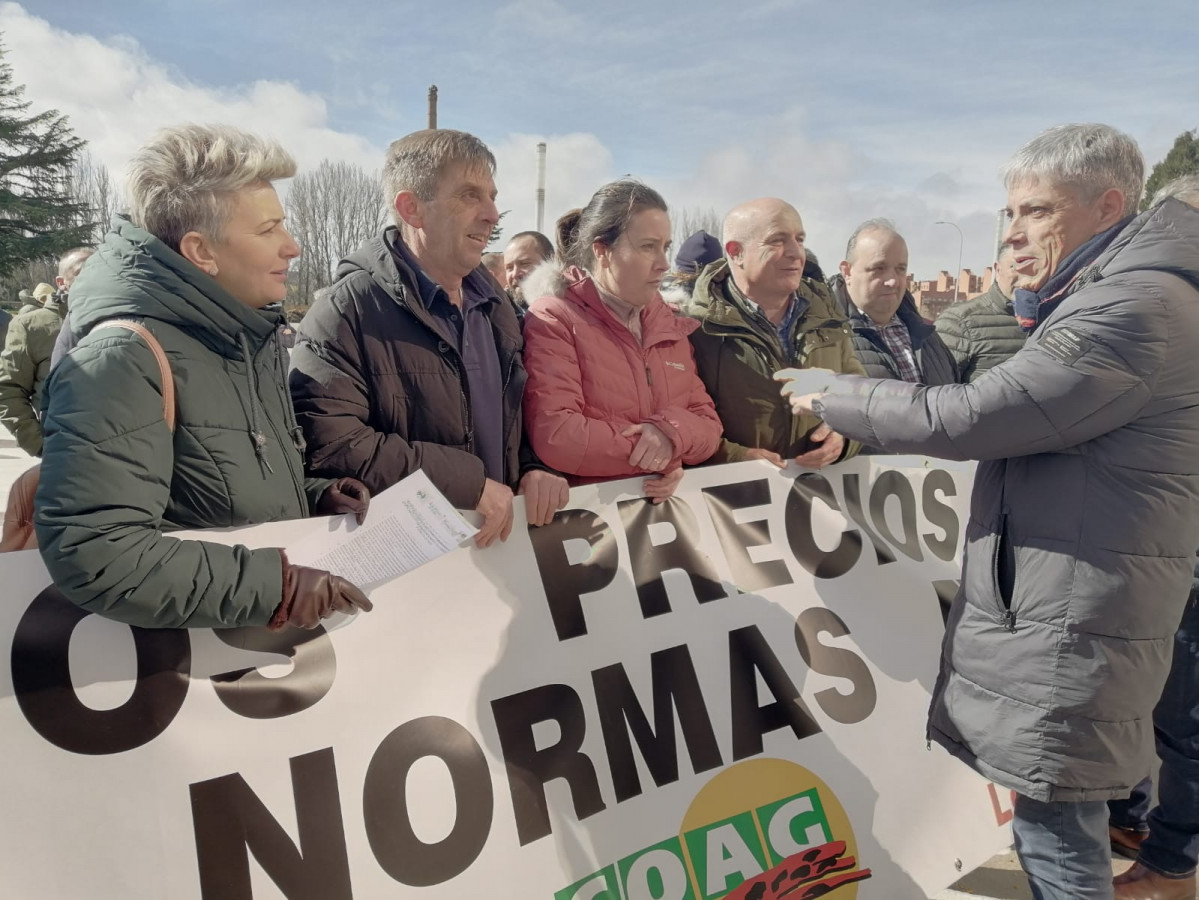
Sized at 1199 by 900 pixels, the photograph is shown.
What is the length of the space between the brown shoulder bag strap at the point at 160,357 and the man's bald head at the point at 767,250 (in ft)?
6.92

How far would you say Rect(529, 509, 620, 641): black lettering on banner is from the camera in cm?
221

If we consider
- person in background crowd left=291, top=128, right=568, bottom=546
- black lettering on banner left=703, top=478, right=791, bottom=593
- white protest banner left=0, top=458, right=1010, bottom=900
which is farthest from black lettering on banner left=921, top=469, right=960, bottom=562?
person in background crowd left=291, top=128, right=568, bottom=546

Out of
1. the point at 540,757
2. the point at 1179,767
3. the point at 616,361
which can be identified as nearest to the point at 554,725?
the point at 540,757

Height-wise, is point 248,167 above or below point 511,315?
above

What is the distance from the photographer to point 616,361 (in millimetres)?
2562

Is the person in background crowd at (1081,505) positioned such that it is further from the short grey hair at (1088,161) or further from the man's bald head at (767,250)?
the man's bald head at (767,250)

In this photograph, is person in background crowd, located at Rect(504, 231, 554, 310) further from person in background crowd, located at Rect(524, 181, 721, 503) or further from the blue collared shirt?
the blue collared shirt

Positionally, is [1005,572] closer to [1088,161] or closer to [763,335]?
[1088,161]

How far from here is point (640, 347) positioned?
8.66ft

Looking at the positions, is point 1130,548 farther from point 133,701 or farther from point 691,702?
point 133,701

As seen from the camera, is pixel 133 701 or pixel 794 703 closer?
pixel 133 701

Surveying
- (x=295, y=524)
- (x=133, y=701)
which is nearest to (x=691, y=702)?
(x=295, y=524)

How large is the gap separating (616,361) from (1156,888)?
2371 millimetres

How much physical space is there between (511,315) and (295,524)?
3.33 ft
